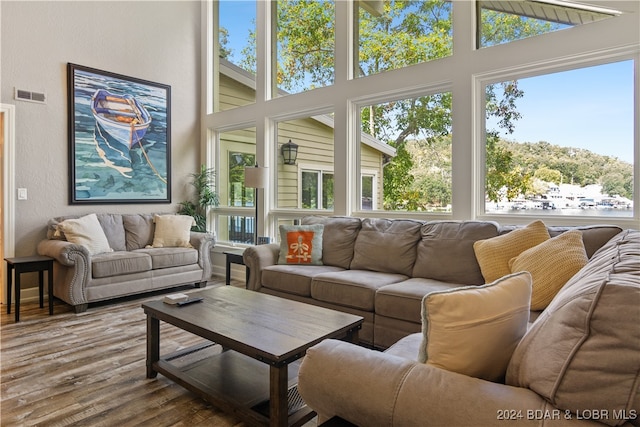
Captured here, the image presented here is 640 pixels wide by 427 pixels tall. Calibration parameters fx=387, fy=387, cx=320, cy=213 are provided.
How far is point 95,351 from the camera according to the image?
2914 millimetres

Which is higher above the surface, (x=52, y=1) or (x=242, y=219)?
(x=52, y=1)

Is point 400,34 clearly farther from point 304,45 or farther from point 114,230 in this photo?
point 114,230

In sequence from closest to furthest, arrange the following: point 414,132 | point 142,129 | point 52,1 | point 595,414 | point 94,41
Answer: point 595,414, point 414,132, point 52,1, point 94,41, point 142,129

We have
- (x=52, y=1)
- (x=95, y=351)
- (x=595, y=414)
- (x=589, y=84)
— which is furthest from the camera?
(x=52, y=1)

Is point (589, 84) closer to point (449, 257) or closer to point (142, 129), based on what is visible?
point (449, 257)

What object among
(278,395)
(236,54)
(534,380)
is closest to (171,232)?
(236,54)

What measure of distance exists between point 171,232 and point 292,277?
92.6 inches

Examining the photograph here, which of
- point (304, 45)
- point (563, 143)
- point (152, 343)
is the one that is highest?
point (304, 45)

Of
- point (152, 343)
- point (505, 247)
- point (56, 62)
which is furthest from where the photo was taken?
point (56, 62)

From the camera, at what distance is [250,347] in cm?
180

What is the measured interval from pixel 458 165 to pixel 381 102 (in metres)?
1.16

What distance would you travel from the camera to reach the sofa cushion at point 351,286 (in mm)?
2939

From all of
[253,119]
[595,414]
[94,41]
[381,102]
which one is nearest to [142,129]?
[94,41]

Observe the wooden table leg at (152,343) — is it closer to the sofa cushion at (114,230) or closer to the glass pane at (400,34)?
the sofa cushion at (114,230)
